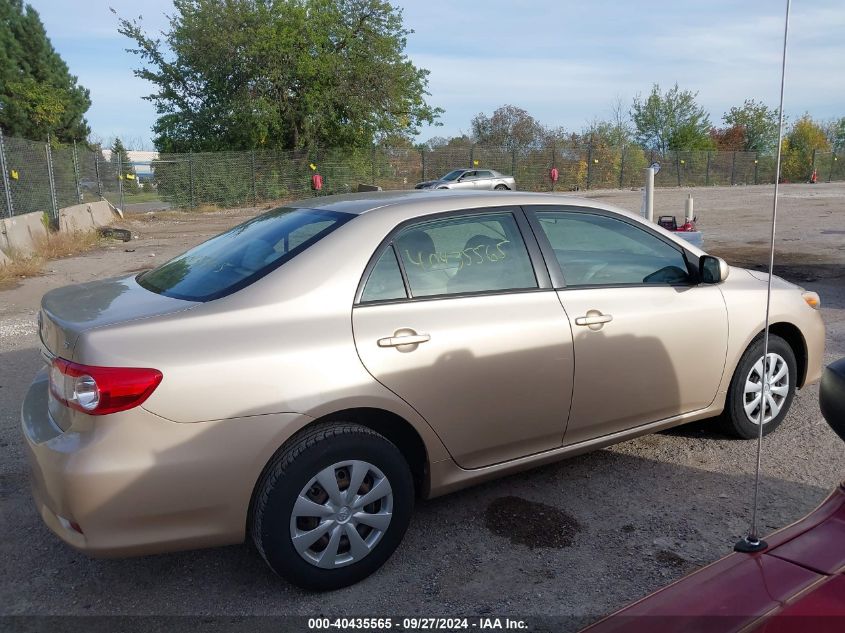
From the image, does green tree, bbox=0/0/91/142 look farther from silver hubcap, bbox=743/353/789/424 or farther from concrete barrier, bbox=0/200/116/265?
silver hubcap, bbox=743/353/789/424

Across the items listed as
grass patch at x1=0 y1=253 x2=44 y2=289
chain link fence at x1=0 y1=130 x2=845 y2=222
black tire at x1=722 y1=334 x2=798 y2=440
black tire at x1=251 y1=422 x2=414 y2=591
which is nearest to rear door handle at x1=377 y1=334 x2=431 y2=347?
black tire at x1=251 y1=422 x2=414 y2=591

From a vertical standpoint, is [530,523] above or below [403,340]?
below

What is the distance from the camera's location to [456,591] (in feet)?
10.1

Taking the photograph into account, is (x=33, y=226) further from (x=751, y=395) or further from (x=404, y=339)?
(x=751, y=395)

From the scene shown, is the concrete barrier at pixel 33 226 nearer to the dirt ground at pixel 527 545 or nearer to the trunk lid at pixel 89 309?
the dirt ground at pixel 527 545

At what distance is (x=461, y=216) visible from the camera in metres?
3.63

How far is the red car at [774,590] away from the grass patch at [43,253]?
11.1 metres

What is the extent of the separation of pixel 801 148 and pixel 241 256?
6310cm

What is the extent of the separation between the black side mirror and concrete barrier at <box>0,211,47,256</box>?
41.9ft

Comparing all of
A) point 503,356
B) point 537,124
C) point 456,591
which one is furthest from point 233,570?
point 537,124

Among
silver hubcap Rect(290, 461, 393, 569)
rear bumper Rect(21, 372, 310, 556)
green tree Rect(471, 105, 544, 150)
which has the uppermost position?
green tree Rect(471, 105, 544, 150)

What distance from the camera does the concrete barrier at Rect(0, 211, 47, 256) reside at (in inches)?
479

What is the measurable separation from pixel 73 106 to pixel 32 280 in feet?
118

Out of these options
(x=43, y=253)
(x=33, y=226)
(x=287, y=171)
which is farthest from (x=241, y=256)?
(x=287, y=171)
